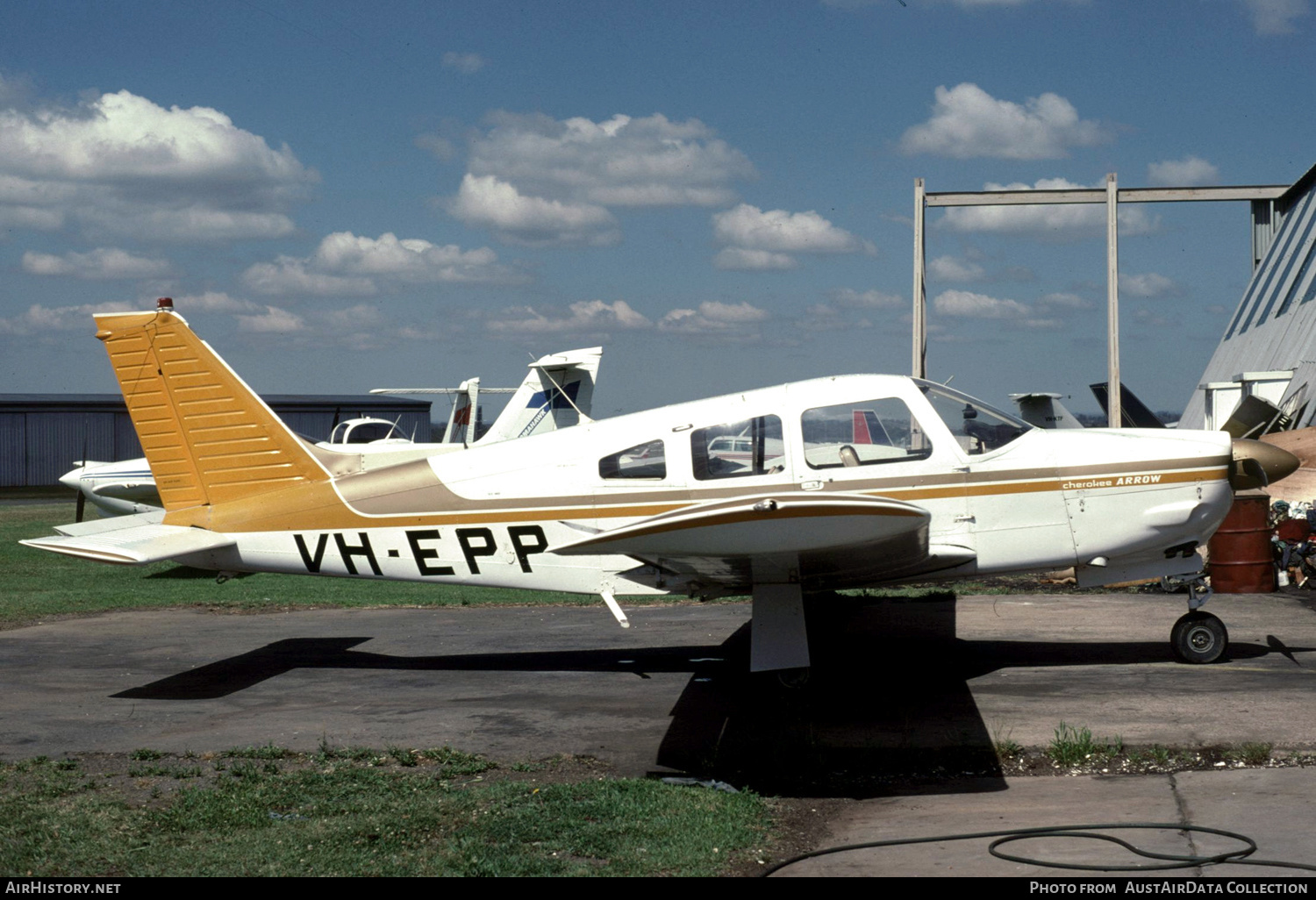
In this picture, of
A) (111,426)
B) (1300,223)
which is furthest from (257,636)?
(111,426)

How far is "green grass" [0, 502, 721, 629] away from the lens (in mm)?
13234

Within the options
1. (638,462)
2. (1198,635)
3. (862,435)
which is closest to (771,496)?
(862,435)

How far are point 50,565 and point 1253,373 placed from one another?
21.0m

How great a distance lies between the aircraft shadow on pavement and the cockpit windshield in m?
1.78

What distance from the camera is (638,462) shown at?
8117 millimetres

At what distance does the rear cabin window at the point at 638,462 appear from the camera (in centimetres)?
807

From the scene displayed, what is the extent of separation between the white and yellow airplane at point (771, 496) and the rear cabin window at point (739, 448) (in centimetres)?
1

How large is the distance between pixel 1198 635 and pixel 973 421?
246 centimetres

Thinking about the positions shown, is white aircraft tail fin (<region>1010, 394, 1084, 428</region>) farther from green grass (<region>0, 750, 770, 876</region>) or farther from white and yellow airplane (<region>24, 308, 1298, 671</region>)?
green grass (<region>0, 750, 770, 876</region>)

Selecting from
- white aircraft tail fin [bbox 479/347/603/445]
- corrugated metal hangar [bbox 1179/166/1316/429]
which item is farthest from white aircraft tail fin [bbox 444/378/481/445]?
corrugated metal hangar [bbox 1179/166/1316/429]

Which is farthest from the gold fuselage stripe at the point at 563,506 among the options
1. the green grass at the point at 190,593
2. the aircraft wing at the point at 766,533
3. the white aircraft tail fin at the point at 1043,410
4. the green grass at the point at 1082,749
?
the white aircraft tail fin at the point at 1043,410

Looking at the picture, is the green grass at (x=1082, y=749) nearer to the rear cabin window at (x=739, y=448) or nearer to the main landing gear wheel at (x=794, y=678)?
the main landing gear wheel at (x=794, y=678)

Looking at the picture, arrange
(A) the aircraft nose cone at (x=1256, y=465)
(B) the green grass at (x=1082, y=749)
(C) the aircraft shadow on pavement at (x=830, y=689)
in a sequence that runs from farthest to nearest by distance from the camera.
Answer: (A) the aircraft nose cone at (x=1256, y=465)
(C) the aircraft shadow on pavement at (x=830, y=689)
(B) the green grass at (x=1082, y=749)
